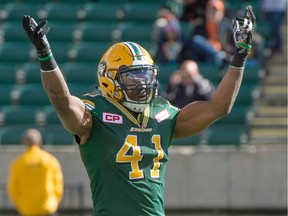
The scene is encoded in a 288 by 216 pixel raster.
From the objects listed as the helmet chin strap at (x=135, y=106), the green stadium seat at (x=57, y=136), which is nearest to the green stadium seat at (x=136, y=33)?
the green stadium seat at (x=57, y=136)

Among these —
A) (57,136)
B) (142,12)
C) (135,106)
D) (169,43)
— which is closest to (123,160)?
(135,106)

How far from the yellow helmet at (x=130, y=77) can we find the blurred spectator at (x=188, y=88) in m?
5.75

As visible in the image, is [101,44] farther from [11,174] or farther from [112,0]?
[11,174]

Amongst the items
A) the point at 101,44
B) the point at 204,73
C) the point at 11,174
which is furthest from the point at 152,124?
the point at 101,44

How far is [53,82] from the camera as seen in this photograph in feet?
17.2

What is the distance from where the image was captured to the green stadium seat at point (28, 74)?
13.6 metres

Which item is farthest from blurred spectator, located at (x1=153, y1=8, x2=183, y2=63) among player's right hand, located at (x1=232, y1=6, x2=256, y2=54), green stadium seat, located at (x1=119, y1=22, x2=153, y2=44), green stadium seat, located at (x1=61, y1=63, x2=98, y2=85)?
player's right hand, located at (x1=232, y1=6, x2=256, y2=54)

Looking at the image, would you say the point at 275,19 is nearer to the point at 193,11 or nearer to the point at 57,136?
the point at 193,11

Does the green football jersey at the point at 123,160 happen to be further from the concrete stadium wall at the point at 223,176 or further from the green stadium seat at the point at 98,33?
the green stadium seat at the point at 98,33

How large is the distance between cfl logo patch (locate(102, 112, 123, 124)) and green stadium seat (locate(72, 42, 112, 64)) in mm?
8252

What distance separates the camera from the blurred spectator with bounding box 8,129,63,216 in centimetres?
1145

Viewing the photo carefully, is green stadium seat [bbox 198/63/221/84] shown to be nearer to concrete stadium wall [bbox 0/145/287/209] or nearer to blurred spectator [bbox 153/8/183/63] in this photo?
blurred spectator [bbox 153/8/183/63]

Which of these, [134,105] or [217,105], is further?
[217,105]

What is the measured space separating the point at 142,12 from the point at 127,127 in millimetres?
8966
